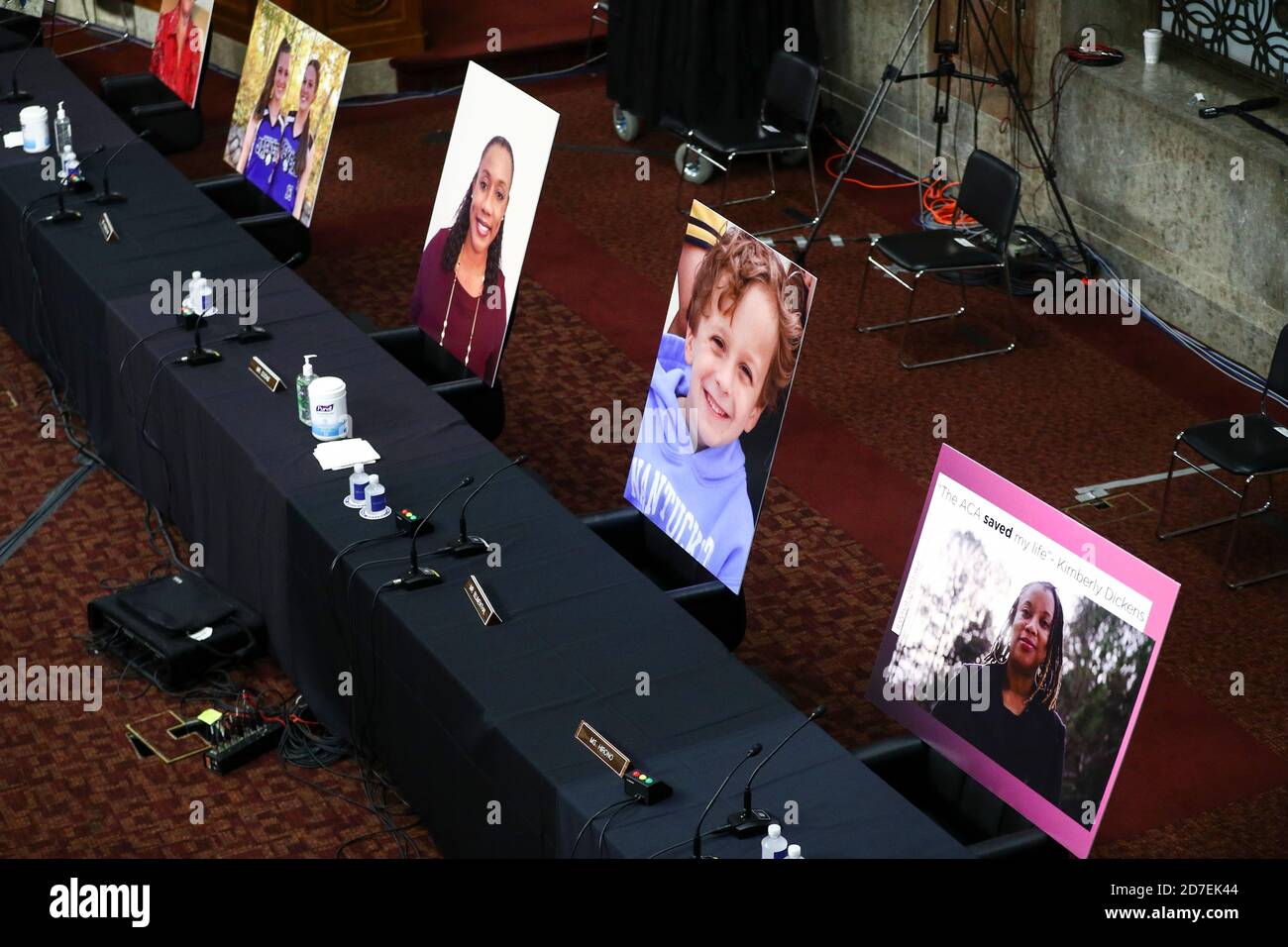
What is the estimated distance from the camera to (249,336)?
558 centimetres

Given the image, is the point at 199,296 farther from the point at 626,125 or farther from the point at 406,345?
the point at 626,125

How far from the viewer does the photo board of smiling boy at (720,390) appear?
4.48m

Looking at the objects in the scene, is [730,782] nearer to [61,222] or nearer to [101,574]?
[101,574]

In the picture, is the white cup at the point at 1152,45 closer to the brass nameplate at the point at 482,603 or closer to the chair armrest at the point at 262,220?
the chair armrest at the point at 262,220

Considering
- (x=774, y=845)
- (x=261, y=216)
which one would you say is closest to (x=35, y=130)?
(x=261, y=216)

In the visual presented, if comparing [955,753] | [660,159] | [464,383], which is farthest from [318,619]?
[660,159]

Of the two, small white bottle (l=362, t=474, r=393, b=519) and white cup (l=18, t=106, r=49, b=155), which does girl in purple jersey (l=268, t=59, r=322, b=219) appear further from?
small white bottle (l=362, t=474, r=393, b=519)

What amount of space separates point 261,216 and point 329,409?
2.15 meters

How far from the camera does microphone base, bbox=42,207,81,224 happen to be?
653 cm

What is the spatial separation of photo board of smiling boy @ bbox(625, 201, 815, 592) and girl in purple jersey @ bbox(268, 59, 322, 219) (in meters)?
2.48

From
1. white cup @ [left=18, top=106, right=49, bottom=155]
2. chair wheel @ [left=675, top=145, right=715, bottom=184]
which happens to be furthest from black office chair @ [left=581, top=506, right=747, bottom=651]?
chair wheel @ [left=675, top=145, right=715, bottom=184]

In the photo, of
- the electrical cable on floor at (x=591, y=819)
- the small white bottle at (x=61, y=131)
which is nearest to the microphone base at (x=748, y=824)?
the electrical cable on floor at (x=591, y=819)

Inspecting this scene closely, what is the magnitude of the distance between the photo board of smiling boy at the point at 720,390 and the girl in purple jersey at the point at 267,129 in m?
2.81
